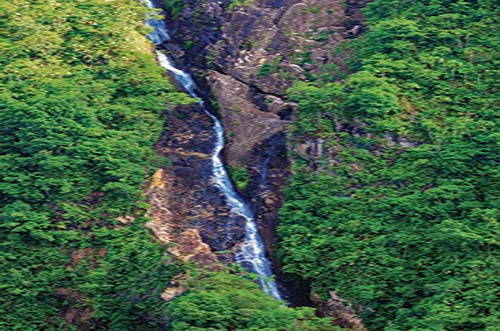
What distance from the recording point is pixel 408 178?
16438mm

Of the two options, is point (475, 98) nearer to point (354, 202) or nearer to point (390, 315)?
point (354, 202)

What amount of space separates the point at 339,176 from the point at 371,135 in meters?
1.19

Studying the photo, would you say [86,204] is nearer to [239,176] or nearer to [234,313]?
[239,176]

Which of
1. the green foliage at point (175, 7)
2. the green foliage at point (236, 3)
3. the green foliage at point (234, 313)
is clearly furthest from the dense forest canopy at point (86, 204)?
the green foliage at point (236, 3)

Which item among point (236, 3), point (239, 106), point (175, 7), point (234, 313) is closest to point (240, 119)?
point (239, 106)

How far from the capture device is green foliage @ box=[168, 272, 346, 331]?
544 inches

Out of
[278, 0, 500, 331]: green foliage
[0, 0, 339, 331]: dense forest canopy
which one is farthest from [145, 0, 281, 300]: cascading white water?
[0, 0, 339, 331]: dense forest canopy

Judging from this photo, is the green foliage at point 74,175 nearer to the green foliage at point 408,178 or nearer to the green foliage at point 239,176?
the green foliage at point 239,176

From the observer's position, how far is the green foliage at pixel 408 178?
577 inches

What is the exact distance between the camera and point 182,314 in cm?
1414

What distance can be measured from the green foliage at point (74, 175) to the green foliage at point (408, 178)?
3221mm

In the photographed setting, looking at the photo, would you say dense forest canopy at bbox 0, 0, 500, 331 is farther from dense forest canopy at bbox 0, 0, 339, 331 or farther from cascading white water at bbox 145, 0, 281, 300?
cascading white water at bbox 145, 0, 281, 300

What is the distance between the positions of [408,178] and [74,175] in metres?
7.00

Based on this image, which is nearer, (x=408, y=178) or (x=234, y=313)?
(x=234, y=313)
